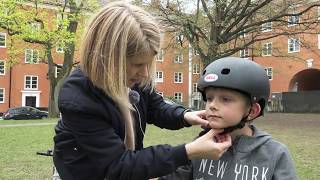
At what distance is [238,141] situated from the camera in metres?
2.45

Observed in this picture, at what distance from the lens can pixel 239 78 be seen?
244 cm

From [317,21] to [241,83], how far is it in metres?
24.7

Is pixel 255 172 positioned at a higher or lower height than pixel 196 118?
lower

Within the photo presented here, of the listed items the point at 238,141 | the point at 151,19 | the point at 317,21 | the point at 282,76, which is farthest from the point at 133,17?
the point at 282,76

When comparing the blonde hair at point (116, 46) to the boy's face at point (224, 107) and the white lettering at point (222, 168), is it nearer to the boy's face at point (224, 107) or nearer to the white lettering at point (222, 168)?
the boy's face at point (224, 107)

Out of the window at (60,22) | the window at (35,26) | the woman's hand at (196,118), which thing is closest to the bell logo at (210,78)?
the woman's hand at (196,118)

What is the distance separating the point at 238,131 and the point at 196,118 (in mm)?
240

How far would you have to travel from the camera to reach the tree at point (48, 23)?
32.7m

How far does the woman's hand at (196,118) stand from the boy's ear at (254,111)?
246 millimetres

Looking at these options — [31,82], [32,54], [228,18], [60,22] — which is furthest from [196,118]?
[31,82]

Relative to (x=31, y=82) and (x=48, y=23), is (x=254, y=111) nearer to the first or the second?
(x=48, y=23)

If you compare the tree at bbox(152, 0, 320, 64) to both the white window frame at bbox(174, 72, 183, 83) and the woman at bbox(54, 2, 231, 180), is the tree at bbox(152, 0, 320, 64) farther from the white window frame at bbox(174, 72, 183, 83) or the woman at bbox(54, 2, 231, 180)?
the white window frame at bbox(174, 72, 183, 83)

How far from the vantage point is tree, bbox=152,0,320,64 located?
83.3ft

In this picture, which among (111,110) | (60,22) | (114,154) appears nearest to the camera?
(114,154)
